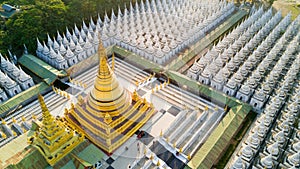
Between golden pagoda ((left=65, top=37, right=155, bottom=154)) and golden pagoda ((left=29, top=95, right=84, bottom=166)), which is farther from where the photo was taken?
golden pagoda ((left=65, top=37, right=155, bottom=154))

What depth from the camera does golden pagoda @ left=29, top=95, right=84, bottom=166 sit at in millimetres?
19844

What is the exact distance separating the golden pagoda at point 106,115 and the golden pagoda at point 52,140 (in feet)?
8.85

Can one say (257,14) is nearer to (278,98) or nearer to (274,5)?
(274,5)

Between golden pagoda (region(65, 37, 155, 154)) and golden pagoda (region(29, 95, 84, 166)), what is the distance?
8.85 feet

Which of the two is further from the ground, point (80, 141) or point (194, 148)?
point (80, 141)

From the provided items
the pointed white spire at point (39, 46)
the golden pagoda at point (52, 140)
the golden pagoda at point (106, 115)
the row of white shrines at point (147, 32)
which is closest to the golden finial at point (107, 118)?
the golden pagoda at point (106, 115)

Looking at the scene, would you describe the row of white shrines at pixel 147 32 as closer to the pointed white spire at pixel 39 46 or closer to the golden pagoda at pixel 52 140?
the pointed white spire at pixel 39 46

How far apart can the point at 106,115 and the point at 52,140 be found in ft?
15.5

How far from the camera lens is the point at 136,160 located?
23.4m

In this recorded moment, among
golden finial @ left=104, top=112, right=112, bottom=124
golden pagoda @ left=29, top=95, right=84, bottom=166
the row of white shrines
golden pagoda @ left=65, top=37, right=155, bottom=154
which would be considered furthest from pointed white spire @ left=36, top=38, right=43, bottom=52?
golden finial @ left=104, top=112, right=112, bottom=124

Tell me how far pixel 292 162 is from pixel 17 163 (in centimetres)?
2213

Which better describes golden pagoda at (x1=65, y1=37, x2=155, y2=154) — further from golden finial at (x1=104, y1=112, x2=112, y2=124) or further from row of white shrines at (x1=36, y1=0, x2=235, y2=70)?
row of white shrines at (x1=36, y1=0, x2=235, y2=70)

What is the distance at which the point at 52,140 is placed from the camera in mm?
20047

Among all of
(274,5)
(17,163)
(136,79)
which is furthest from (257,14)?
(17,163)
